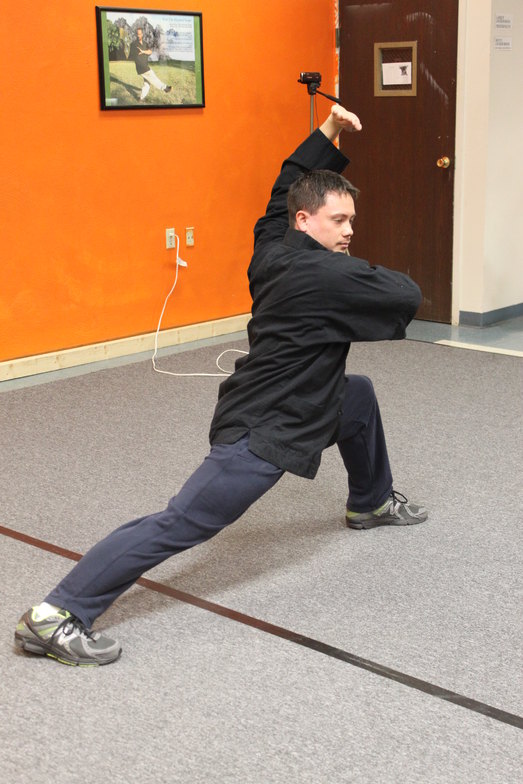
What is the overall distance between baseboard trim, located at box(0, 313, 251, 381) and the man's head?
2.62 m

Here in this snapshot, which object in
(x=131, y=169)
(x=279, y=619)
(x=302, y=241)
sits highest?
(x=131, y=169)

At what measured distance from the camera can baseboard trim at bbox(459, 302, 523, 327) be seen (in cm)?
579

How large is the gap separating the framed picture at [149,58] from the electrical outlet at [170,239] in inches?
25.4

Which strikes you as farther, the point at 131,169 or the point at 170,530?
the point at 131,169

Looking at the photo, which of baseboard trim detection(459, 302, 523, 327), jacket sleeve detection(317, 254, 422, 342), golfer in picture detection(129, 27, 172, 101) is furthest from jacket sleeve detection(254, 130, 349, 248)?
baseboard trim detection(459, 302, 523, 327)

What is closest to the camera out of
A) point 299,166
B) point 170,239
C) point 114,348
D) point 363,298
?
point 363,298

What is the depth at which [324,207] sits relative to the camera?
2.42 metres

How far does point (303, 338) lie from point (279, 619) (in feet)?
2.26

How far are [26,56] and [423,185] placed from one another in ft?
7.88

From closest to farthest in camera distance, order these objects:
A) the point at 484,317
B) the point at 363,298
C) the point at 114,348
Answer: the point at 363,298 < the point at 114,348 < the point at 484,317

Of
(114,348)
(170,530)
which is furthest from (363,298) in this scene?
(114,348)

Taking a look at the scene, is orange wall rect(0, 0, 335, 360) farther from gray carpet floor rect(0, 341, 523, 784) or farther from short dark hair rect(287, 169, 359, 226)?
short dark hair rect(287, 169, 359, 226)

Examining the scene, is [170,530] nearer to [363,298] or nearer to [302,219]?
[363,298]

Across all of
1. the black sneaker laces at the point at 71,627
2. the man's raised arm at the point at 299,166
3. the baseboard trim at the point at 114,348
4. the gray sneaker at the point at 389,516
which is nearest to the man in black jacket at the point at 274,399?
the black sneaker laces at the point at 71,627
